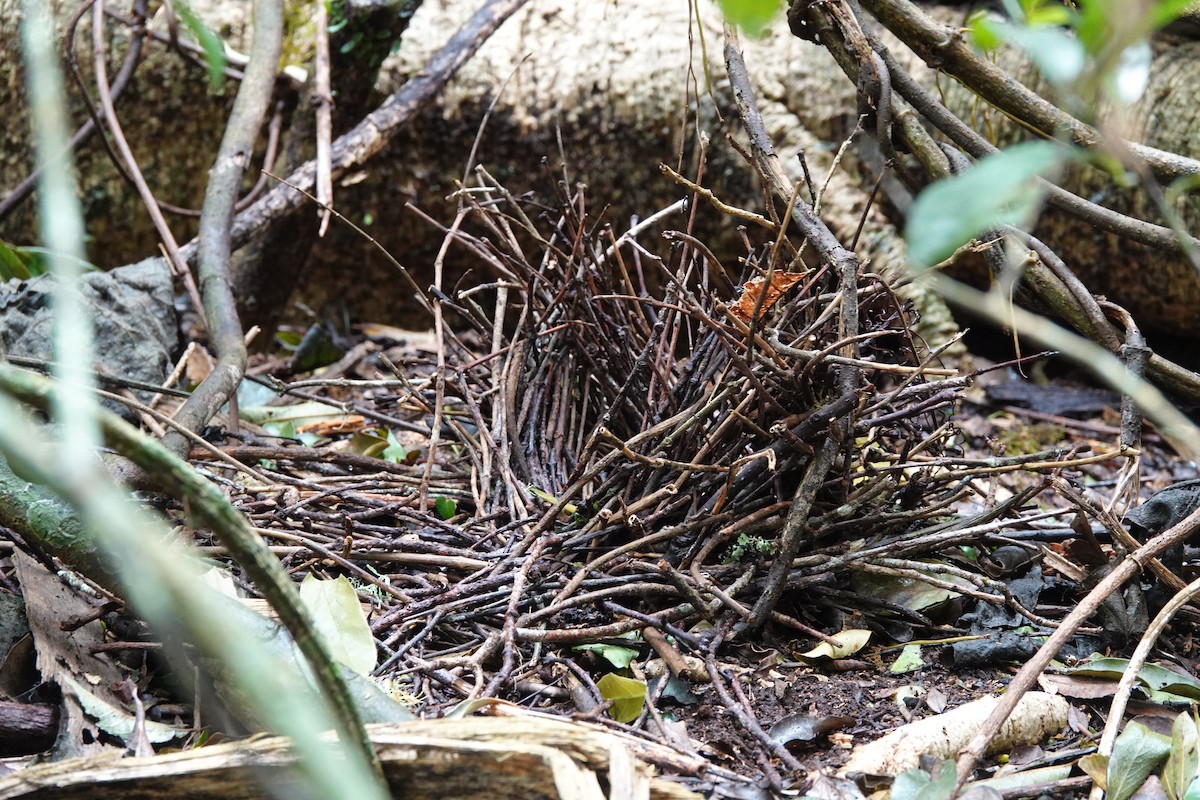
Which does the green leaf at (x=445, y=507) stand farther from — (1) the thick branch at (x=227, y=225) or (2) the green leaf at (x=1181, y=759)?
(2) the green leaf at (x=1181, y=759)

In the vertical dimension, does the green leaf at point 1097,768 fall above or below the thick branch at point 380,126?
below

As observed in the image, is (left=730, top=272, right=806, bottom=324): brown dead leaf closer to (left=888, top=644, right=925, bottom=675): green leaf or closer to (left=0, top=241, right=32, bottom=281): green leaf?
(left=888, top=644, right=925, bottom=675): green leaf

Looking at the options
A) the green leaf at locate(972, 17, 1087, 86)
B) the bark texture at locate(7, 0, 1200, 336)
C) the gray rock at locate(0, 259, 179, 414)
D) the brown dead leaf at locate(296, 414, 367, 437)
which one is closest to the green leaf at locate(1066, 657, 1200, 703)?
the green leaf at locate(972, 17, 1087, 86)

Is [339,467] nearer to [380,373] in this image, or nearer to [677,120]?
[380,373]

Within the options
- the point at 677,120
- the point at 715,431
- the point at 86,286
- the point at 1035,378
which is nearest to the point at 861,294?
the point at 715,431

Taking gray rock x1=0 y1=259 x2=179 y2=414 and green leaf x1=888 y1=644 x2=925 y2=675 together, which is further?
gray rock x1=0 y1=259 x2=179 y2=414

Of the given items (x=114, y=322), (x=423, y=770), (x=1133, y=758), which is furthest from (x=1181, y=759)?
(x=114, y=322)

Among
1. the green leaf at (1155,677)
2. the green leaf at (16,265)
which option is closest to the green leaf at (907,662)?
the green leaf at (1155,677)
